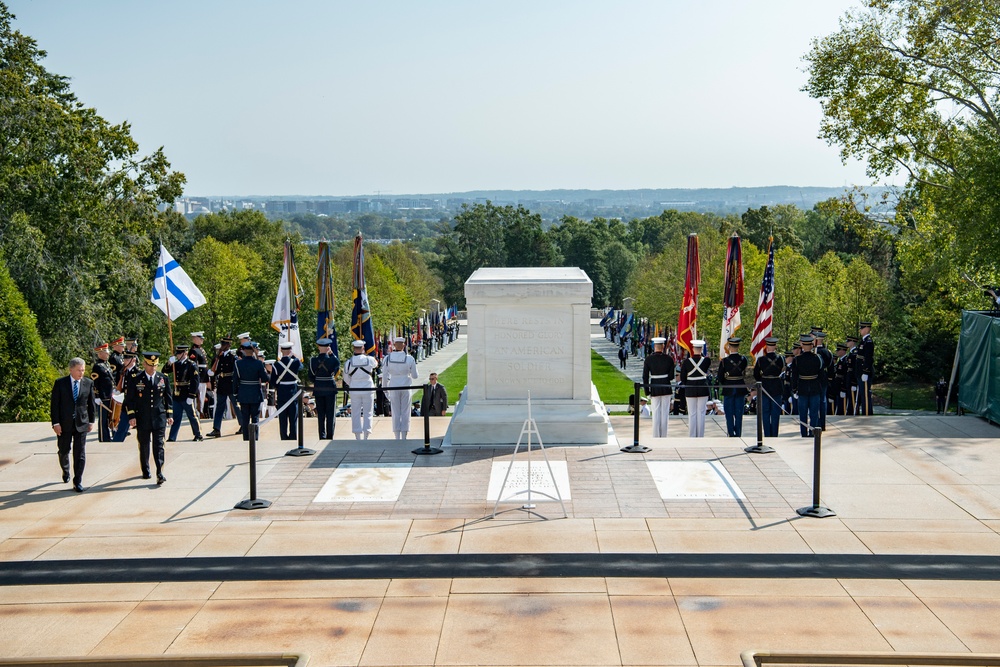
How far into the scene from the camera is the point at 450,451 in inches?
491

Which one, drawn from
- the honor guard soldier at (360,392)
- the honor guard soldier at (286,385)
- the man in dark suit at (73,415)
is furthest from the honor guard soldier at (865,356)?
the man in dark suit at (73,415)

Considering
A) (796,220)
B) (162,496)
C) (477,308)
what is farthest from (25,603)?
(796,220)

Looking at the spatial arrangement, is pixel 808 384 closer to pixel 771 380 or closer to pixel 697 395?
pixel 771 380

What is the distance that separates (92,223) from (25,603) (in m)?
25.0

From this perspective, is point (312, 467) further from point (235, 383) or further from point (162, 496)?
point (235, 383)

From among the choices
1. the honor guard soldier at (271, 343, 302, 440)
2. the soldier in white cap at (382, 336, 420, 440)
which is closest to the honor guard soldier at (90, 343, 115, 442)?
the honor guard soldier at (271, 343, 302, 440)

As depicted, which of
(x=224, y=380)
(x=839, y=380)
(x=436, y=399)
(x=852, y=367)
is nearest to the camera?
(x=224, y=380)

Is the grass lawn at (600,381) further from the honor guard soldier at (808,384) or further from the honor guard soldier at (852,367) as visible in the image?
the honor guard soldier at (808,384)

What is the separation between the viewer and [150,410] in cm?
1112

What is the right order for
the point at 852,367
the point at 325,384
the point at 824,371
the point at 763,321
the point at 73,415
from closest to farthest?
the point at 73,415 < the point at 325,384 < the point at 824,371 < the point at 852,367 < the point at 763,321

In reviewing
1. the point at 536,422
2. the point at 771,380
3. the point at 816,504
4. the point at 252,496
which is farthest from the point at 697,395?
the point at 252,496

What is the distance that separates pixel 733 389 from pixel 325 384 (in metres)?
5.64

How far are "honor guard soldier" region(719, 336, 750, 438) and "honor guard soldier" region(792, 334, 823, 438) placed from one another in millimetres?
757

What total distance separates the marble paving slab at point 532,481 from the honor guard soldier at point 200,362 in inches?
234
